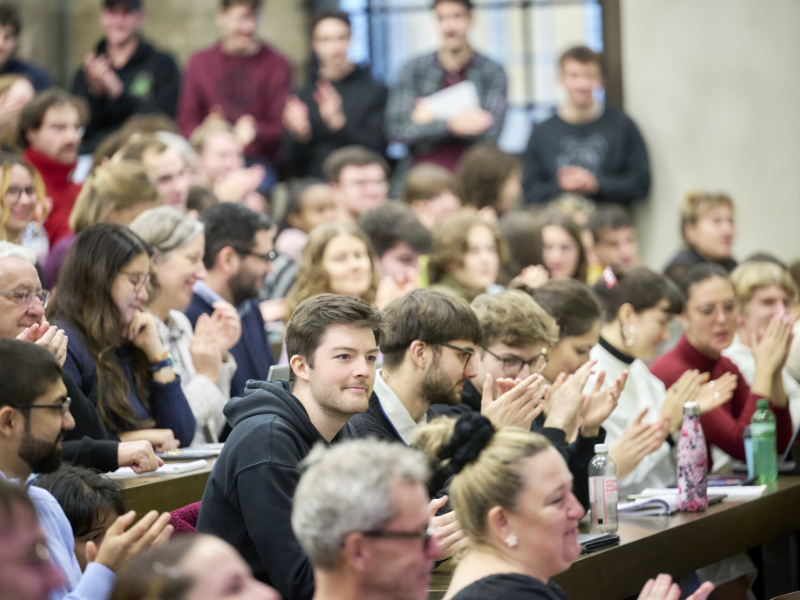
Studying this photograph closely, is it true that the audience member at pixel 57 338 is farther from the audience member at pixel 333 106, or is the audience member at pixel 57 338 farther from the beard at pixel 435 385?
the audience member at pixel 333 106

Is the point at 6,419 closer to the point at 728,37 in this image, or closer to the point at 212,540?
the point at 212,540

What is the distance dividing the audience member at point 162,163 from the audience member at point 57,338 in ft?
6.07

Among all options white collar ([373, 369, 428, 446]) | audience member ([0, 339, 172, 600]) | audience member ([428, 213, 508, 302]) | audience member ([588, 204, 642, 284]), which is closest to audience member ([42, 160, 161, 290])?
audience member ([428, 213, 508, 302])

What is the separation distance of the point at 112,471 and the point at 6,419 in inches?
31.5

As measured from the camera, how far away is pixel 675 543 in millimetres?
3248

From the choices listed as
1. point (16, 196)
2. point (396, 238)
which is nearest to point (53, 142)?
point (16, 196)

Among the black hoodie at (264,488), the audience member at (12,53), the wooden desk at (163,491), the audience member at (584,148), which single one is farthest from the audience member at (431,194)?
the black hoodie at (264,488)

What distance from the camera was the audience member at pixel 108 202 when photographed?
168 inches

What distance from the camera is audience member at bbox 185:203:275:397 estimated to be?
4480mm

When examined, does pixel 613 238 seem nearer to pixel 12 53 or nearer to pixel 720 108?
pixel 720 108

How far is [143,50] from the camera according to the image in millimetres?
7062

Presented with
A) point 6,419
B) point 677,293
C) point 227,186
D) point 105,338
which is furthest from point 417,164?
point 6,419

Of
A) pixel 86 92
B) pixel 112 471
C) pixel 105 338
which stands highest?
pixel 86 92

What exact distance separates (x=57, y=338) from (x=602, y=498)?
1638 mm
